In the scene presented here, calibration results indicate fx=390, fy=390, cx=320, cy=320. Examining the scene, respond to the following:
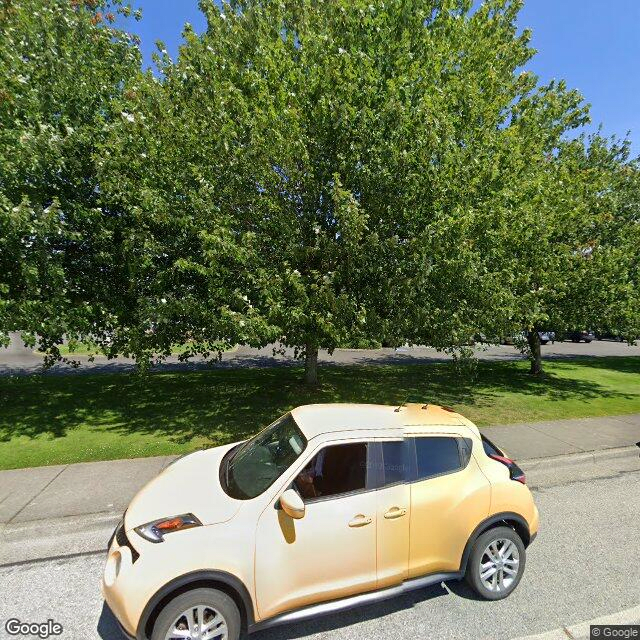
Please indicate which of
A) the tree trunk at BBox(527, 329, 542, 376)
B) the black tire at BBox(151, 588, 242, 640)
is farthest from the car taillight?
the tree trunk at BBox(527, 329, 542, 376)

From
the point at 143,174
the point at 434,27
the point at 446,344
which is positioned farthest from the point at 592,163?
the point at 143,174

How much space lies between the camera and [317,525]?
294 centimetres

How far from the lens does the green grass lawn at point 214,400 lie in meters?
6.97

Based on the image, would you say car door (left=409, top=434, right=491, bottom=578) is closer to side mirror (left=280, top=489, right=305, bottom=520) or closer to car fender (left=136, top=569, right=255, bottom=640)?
side mirror (left=280, top=489, right=305, bottom=520)

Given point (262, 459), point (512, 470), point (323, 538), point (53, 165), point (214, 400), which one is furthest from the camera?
point (214, 400)

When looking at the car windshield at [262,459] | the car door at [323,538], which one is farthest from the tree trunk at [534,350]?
the car door at [323,538]

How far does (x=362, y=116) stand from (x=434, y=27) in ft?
11.7

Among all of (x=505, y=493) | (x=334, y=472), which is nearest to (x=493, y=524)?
(x=505, y=493)

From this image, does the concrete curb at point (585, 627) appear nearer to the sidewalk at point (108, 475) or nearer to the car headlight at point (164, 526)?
the car headlight at point (164, 526)

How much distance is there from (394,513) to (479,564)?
106cm

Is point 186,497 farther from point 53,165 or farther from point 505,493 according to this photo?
point 53,165

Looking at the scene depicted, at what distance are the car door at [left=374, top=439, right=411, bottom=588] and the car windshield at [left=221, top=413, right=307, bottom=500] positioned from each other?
72 centimetres

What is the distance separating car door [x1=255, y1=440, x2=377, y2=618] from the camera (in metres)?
2.83

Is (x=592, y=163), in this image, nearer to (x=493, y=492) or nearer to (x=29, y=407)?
(x=493, y=492)
